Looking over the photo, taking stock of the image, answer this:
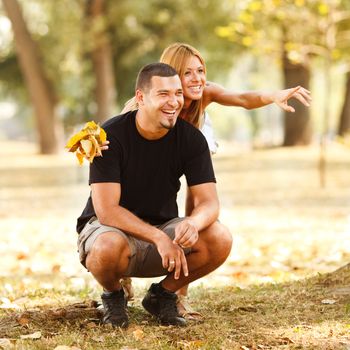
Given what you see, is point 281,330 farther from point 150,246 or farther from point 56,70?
point 56,70

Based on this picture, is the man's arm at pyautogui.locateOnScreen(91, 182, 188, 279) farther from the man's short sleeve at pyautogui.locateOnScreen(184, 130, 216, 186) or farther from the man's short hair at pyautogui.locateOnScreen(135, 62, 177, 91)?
the man's short hair at pyautogui.locateOnScreen(135, 62, 177, 91)

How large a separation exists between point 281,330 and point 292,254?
372 centimetres

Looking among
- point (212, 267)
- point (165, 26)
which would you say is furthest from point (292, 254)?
point (165, 26)

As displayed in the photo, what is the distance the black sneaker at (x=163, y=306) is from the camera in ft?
14.9

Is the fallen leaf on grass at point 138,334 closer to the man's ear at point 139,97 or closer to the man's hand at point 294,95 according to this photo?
the man's ear at point 139,97

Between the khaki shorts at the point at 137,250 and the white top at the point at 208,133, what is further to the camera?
the white top at the point at 208,133

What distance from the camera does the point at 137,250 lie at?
4473 millimetres

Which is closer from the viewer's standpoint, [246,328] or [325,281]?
[246,328]

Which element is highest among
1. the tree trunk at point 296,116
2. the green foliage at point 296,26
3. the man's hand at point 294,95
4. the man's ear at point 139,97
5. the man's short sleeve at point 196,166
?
the green foliage at point 296,26

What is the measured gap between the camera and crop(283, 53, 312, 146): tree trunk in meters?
25.1

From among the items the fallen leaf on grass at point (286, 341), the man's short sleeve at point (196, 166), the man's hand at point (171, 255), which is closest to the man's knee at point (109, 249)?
the man's hand at point (171, 255)

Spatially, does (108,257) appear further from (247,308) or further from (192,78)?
(192,78)

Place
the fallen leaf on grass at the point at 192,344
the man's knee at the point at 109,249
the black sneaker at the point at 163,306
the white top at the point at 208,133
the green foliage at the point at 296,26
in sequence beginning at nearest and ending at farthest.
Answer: the fallen leaf on grass at the point at 192,344 → the man's knee at the point at 109,249 → the black sneaker at the point at 163,306 → the white top at the point at 208,133 → the green foliage at the point at 296,26

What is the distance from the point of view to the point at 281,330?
436 centimetres
